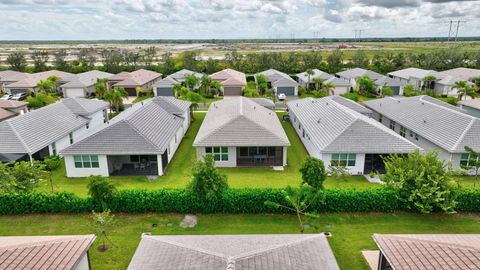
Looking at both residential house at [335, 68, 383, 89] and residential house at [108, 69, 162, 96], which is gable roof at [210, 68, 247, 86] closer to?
residential house at [108, 69, 162, 96]

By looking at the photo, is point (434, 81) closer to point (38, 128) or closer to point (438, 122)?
point (438, 122)

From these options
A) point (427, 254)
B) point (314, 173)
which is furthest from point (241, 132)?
point (427, 254)

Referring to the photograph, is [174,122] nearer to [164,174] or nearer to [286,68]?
[164,174]

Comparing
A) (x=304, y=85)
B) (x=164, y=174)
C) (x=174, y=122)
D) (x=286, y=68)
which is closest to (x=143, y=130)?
(x=164, y=174)

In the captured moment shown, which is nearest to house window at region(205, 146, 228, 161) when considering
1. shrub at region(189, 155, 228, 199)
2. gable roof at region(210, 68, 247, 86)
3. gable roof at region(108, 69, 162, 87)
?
shrub at region(189, 155, 228, 199)

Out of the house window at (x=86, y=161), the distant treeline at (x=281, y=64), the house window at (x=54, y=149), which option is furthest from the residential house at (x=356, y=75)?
the house window at (x=54, y=149)
